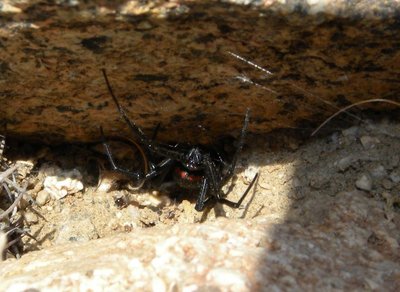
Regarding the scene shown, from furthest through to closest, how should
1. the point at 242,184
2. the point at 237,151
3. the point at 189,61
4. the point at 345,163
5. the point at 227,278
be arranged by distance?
the point at 242,184
the point at 237,151
the point at 345,163
the point at 189,61
the point at 227,278

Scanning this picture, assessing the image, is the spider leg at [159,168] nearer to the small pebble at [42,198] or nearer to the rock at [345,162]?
the small pebble at [42,198]

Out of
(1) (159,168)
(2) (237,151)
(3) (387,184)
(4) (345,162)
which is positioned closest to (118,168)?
(1) (159,168)

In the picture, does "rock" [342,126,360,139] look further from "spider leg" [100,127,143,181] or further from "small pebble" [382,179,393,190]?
"spider leg" [100,127,143,181]

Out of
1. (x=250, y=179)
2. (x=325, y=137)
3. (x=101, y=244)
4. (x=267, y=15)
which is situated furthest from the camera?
(x=250, y=179)

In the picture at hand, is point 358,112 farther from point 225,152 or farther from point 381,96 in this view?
point 225,152

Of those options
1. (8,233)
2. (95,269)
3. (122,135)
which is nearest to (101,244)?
(95,269)

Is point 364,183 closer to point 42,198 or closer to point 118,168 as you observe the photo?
point 118,168
